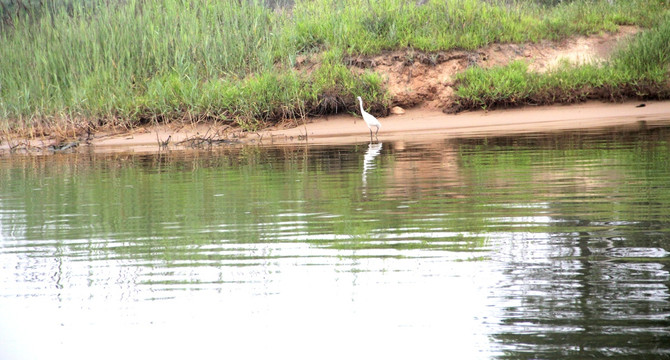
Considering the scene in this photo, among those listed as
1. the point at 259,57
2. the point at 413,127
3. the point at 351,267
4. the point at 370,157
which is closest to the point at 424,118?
the point at 413,127

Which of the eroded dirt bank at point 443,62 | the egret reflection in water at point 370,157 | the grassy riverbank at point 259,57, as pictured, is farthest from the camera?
the eroded dirt bank at point 443,62

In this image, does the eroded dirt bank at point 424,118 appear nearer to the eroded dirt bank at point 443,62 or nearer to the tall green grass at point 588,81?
the eroded dirt bank at point 443,62

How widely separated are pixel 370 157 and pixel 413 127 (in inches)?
212

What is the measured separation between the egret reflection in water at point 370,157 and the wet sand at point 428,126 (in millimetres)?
1216

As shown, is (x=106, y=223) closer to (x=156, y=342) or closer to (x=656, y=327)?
(x=156, y=342)

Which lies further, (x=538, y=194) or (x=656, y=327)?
(x=538, y=194)

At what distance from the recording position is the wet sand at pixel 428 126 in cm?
1375

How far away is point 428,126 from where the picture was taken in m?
15.4

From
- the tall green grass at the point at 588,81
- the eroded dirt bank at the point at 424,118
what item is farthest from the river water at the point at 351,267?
the tall green grass at the point at 588,81

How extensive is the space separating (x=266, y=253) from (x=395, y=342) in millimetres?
1706

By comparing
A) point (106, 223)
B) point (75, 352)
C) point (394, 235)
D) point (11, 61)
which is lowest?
point (11, 61)

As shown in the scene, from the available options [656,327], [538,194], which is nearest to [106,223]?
[538,194]

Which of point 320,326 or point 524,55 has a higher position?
point 320,326

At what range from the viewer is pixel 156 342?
9.52 feet
